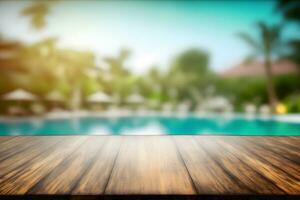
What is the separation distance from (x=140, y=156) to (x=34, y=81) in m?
14.0

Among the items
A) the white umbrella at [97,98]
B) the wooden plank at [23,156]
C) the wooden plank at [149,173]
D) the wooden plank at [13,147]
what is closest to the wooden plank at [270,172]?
the wooden plank at [149,173]

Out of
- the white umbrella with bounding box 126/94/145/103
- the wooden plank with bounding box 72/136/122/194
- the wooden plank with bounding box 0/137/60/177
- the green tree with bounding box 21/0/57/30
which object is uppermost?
the green tree with bounding box 21/0/57/30

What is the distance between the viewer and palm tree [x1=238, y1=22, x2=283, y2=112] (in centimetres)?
1338

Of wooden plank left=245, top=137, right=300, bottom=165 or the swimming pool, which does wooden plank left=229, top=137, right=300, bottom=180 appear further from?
the swimming pool

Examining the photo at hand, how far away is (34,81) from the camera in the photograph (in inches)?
589

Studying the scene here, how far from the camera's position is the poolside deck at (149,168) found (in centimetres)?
188

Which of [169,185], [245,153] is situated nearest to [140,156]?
[169,185]

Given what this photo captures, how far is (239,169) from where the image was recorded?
2.42 m

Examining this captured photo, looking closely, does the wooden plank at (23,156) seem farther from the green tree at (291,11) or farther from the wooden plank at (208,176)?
the green tree at (291,11)

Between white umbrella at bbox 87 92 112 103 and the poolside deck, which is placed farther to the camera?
white umbrella at bbox 87 92 112 103

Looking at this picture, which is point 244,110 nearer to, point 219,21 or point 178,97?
point 178,97

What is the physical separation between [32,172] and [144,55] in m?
16.4

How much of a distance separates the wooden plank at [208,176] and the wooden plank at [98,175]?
78cm

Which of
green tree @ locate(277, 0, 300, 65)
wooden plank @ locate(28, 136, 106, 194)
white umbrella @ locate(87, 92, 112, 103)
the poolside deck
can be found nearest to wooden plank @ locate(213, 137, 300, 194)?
the poolside deck
